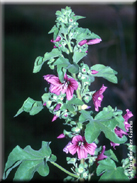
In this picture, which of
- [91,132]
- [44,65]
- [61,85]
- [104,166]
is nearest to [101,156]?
[104,166]

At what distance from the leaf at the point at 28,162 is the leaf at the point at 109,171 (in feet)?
0.50

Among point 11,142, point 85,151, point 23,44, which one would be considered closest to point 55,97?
point 85,151

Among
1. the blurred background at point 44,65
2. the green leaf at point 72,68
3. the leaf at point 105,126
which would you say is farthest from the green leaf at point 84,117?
the blurred background at point 44,65

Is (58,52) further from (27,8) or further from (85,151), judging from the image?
(27,8)

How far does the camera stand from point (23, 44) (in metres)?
4.22

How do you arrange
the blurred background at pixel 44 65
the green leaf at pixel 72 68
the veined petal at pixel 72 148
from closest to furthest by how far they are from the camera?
the green leaf at pixel 72 68 < the veined petal at pixel 72 148 < the blurred background at pixel 44 65

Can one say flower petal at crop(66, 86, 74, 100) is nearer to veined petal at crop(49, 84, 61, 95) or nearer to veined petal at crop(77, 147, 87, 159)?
veined petal at crop(49, 84, 61, 95)

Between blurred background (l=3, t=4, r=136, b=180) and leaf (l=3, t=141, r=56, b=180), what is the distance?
0.87 meters

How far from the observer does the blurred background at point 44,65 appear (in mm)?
2441

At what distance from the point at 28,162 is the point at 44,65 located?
2668mm

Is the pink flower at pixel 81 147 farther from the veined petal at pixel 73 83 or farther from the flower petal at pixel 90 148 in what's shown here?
the veined petal at pixel 73 83

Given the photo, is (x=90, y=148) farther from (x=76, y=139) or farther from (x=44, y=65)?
(x=44, y=65)

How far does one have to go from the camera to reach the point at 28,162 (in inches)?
33.5

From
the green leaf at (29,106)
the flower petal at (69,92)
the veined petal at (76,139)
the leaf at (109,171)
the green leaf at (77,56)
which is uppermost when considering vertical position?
the green leaf at (77,56)
